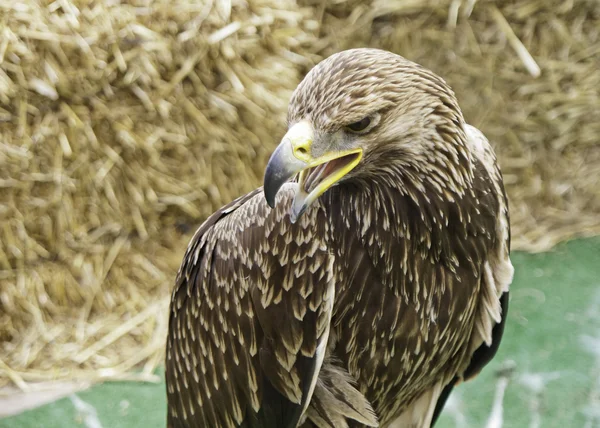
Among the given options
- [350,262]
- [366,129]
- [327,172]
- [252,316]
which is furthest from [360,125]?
[252,316]

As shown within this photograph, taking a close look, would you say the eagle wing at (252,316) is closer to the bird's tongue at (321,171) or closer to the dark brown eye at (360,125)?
the bird's tongue at (321,171)

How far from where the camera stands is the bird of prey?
1763 millimetres

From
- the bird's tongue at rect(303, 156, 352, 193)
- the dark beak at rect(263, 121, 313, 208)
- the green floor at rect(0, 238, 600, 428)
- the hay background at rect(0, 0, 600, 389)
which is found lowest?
the green floor at rect(0, 238, 600, 428)

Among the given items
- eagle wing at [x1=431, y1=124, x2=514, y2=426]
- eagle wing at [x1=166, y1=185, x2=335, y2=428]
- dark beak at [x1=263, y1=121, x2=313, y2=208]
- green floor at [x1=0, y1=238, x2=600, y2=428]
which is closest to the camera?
dark beak at [x1=263, y1=121, x2=313, y2=208]

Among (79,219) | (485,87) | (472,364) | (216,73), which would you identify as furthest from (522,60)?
(79,219)

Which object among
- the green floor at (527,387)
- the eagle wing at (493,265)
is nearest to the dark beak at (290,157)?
the eagle wing at (493,265)

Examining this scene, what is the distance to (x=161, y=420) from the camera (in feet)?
11.0

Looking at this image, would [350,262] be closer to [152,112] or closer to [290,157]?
[290,157]

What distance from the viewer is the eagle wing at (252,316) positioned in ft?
6.62

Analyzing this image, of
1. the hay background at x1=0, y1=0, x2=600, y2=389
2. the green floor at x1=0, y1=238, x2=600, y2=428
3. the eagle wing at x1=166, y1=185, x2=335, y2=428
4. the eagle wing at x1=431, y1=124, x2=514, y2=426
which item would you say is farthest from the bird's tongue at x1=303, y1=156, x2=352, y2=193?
the hay background at x1=0, y1=0, x2=600, y2=389

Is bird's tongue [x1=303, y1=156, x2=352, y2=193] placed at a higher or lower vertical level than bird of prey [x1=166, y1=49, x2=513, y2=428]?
higher

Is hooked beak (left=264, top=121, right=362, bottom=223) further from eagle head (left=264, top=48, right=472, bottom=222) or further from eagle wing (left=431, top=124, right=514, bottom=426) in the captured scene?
eagle wing (left=431, top=124, right=514, bottom=426)

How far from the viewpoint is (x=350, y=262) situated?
203 centimetres

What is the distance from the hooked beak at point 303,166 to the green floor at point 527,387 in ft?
5.87
